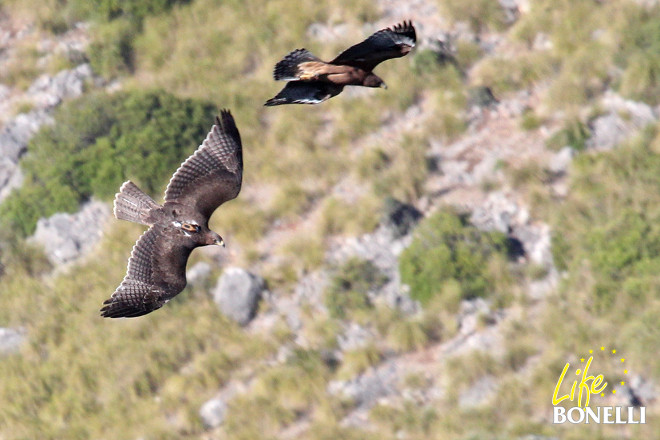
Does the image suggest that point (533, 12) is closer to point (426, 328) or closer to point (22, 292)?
point (426, 328)

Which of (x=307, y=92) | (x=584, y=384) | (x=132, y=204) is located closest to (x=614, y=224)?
(x=584, y=384)

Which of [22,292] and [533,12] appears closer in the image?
[22,292]

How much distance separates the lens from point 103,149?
21.3 metres

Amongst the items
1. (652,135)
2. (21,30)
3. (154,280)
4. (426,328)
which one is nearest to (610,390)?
(426,328)

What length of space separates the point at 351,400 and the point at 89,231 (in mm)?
5205

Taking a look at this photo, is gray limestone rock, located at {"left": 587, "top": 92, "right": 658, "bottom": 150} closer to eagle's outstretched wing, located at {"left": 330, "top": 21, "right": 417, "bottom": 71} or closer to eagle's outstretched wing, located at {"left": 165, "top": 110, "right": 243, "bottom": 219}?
eagle's outstretched wing, located at {"left": 330, "top": 21, "right": 417, "bottom": 71}

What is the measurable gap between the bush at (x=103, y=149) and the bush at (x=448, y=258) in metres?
4.20

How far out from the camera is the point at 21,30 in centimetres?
2417

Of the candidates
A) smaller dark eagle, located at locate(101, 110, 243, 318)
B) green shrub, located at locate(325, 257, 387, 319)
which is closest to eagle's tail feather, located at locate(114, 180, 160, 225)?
smaller dark eagle, located at locate(101, 110, 243, 318)

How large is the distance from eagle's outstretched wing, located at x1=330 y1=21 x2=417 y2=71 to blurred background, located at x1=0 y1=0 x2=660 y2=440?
558 centimetres

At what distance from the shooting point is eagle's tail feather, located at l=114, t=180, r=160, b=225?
14.9 metres

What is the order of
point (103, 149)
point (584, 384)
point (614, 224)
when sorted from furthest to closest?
point (103, 149)
point (614, 224)
point (584, 384)

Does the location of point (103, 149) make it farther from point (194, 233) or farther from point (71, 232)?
point (194, 233)

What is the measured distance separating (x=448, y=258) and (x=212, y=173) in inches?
224
